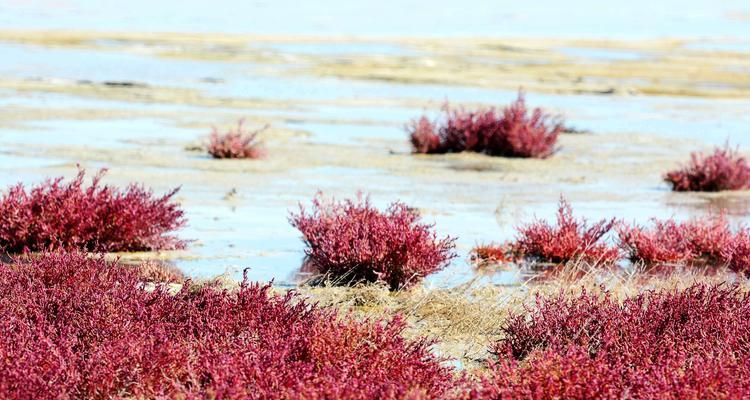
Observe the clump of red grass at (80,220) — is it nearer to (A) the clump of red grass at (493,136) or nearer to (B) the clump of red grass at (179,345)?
(B) the clump of red grass at (179,345)

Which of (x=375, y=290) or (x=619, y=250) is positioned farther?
(x=619, y=250)

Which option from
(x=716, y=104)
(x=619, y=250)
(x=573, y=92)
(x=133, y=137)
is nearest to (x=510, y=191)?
(x=619, y=250)

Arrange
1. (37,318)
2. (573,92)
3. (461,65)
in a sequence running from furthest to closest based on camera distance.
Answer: (461,65), (573,92), (37,318)

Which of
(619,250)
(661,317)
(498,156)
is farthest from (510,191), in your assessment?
(661,317)

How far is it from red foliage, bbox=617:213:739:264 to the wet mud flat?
132 cm

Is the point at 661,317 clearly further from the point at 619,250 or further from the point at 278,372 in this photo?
the point at 619,250

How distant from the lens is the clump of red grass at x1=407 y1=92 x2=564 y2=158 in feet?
67.6

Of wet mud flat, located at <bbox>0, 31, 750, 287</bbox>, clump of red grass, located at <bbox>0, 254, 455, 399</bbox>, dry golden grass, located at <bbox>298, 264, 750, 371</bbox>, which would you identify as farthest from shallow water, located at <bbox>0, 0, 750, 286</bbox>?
clump of red grass, located at <bbox>0, 254, 455, 399</bbox>

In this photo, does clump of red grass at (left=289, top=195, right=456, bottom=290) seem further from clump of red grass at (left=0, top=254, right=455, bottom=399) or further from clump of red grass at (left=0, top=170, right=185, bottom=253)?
clump of red grass at (left=0, top=254, right=455, bottom=399)

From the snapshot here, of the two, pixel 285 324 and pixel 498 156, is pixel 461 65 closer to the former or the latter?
pixel 498 156

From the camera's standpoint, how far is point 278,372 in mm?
5934

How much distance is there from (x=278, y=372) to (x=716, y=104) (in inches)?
1235

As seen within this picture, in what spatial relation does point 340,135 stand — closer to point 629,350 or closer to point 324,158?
point 324,158

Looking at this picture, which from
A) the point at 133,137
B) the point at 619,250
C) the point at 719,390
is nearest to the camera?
the point at 719,390
